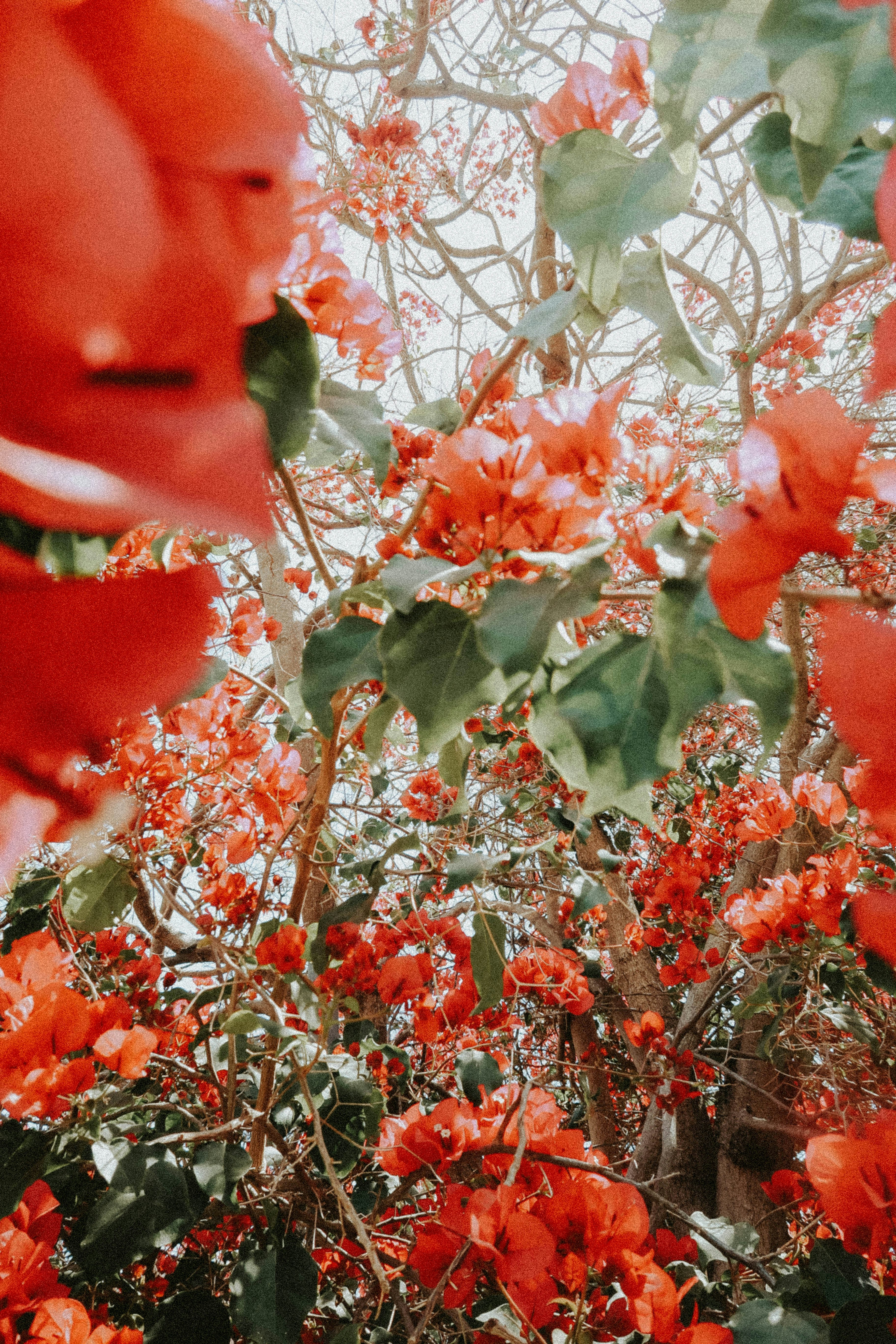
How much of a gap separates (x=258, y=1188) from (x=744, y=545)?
1.09 metres

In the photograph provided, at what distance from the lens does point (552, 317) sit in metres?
0.46

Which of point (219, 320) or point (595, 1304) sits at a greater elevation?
point (219, 320)

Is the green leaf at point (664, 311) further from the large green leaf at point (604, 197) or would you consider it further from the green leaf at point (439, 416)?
the green leaf at point (439, 416)

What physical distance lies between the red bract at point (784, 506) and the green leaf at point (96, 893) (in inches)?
35.3

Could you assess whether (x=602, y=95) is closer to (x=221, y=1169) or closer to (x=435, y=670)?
(x=435, y=670)

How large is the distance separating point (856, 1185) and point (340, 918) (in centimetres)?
61

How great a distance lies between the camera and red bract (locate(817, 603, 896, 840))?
0.15 m

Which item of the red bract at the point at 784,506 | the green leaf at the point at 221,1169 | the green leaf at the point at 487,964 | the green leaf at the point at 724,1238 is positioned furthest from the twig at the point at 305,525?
the green leaf at the point at 724,1238

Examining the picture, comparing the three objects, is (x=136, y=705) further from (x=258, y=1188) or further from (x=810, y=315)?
(x=810, y=315)

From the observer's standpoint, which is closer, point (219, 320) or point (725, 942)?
point (219, 320)

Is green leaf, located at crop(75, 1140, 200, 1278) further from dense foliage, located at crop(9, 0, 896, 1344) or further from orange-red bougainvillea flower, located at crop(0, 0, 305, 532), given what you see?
orange-red bougainvillea flower, located at crop(0, 0, 305, 532)

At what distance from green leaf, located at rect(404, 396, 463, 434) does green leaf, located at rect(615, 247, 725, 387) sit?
22 cm

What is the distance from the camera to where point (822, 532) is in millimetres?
242

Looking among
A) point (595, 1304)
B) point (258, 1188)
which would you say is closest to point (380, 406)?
point (595, 1304)
